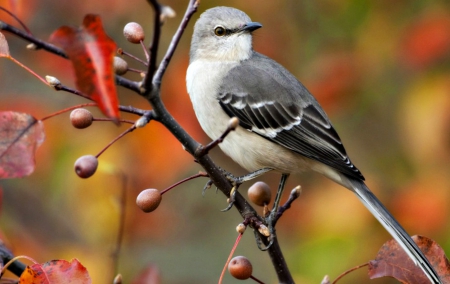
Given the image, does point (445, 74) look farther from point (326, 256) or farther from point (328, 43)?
point (326, 256)

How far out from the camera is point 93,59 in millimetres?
1589

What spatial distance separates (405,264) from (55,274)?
1.41 meters

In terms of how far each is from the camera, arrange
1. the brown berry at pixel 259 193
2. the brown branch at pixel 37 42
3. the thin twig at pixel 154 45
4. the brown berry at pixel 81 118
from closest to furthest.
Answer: the thin twig at pixel 154 45 < the brown branch at pixel 37 42 < the brown berry at pixel 81 118 < the brown berry at pixel 259 193

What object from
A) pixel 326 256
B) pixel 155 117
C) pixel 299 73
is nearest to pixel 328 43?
pixel 299 73

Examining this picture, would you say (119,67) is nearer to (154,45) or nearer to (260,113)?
(154,45)

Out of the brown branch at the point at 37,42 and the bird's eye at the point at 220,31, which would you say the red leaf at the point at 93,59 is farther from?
the bird's eye at the point at 220,31

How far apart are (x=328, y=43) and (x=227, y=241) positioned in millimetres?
2722

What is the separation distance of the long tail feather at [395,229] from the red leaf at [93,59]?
1.48 m

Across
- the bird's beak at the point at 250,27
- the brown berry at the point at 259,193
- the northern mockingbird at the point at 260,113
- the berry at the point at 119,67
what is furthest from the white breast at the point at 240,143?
the berry at the point at 119,67

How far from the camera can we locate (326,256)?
4.34 meters

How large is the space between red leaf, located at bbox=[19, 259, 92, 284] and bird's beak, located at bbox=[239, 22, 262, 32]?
7.84 feet

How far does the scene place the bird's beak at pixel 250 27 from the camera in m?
3.89

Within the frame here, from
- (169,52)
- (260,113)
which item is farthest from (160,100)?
(260,113)

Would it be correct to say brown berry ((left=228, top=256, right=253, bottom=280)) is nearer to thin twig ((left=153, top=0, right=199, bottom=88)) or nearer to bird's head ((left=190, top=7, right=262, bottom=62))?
thin twig ((left=153, top=0, right=199, bottom=88))
